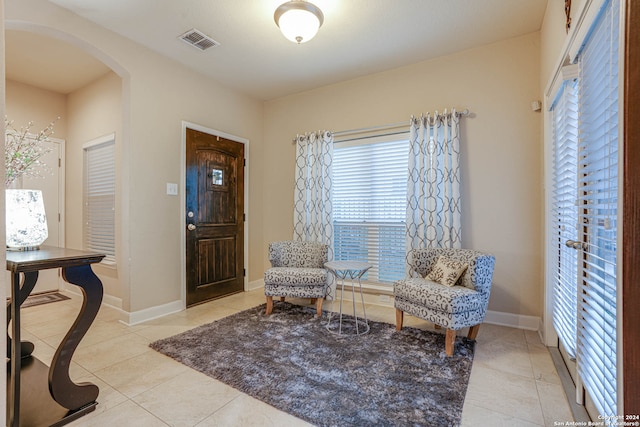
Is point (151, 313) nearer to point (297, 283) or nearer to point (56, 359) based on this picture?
point (297, 283)

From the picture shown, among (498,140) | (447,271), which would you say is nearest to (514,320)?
(447,271)

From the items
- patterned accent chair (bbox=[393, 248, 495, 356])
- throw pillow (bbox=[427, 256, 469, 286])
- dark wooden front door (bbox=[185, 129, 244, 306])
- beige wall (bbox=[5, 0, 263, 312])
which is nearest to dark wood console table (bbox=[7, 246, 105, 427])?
beige wall (bbox=[5, 0, 263, 312])

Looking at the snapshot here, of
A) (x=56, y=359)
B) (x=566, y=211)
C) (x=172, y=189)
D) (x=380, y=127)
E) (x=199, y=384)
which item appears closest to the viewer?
(x=56, y=359)

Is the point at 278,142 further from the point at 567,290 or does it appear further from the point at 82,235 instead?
the point at 567,290

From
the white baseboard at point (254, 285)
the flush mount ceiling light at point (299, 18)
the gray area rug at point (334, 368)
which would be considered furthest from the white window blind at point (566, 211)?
the white baseboard at point (254, 285)

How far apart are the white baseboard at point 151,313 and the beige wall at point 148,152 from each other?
4 cm

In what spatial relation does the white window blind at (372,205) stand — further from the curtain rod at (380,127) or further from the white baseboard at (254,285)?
the white baseboard at (254,285)

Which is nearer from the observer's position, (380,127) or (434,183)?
(434,183)

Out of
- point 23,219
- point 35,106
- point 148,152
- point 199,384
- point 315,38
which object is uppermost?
point 315,38

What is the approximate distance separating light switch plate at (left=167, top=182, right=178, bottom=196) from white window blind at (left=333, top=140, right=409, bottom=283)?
75.8 inches

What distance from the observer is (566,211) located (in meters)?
2.07

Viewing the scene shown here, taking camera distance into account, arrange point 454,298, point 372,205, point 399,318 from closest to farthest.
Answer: point 454,298, point 399,318, point 372,205

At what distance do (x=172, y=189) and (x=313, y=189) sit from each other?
66.5 inches

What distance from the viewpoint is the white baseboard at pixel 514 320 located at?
284 cm
